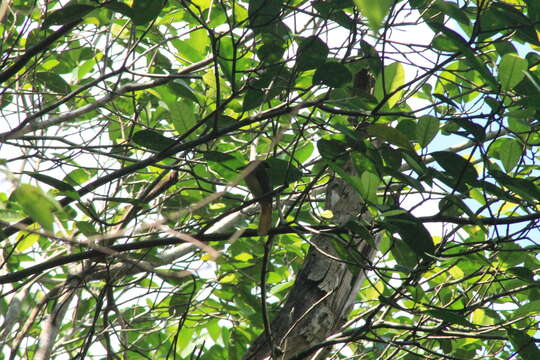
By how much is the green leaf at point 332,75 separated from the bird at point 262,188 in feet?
0.72

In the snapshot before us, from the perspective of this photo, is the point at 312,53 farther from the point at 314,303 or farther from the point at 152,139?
the point at 314,303

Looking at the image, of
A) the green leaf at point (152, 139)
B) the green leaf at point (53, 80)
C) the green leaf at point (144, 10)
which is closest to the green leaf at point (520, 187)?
the green leaf at point (152, 139)

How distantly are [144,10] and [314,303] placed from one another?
3.25 feet

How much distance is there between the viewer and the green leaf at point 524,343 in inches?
54.9

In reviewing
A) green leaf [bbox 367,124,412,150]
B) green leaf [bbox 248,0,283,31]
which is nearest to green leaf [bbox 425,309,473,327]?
green leaf [bbox 367,124,412,150]

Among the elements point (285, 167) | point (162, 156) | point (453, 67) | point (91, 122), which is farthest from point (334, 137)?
point (91, 122)

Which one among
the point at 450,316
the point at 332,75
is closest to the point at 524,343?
the point at 450,316

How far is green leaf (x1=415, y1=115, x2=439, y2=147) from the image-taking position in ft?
4.25

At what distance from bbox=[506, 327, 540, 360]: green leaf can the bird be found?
0.61m

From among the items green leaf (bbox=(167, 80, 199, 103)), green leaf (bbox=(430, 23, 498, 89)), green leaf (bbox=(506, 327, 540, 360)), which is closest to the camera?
green leaf (bbox=(430, 23, 498, 89))

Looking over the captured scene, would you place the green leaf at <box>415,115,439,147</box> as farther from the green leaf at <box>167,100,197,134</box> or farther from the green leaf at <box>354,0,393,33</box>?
the green leaf at <box>354,0,393,33</box>

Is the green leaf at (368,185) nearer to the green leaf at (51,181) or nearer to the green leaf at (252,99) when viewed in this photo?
the green leaf at (252,99)

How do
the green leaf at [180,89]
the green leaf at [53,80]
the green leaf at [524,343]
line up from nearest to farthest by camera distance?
1. the green leaf at [524,343]
2. the green leaf at [180,89]
3. the green leaf at [53,80]

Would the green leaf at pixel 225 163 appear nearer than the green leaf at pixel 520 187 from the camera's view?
No
